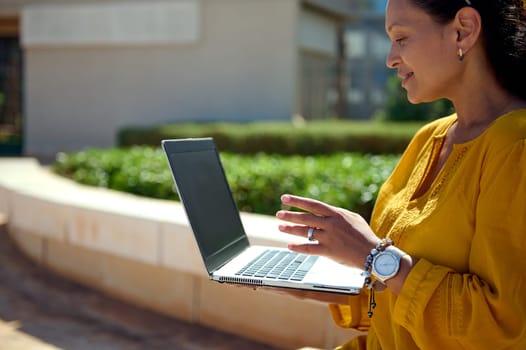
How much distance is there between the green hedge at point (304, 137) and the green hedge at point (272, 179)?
5.12 metres

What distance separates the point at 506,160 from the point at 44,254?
16.0 ft

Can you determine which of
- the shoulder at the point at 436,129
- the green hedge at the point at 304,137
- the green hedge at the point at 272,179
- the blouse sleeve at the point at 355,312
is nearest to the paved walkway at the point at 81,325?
the green hedge at the point at 272,179

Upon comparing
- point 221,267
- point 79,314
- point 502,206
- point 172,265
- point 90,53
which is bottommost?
point 79,314

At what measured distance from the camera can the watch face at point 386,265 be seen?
4.88 ft

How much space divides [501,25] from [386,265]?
0.60 m

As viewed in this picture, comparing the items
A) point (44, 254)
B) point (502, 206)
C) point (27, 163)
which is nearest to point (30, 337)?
point (44, 254)

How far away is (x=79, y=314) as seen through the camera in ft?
14.9

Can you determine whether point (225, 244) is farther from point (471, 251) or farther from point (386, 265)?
point (471, 251)

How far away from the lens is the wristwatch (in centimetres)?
149

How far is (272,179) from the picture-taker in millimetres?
5359

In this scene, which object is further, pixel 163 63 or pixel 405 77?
pixel 163 63

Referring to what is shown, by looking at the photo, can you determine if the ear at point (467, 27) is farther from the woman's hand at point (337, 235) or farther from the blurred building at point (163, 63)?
the blurred building at point (163, 63)

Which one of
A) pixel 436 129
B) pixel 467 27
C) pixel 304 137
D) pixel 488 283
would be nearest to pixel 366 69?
pixel 304 137

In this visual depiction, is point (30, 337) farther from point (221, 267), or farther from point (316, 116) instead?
point (316, 116)
